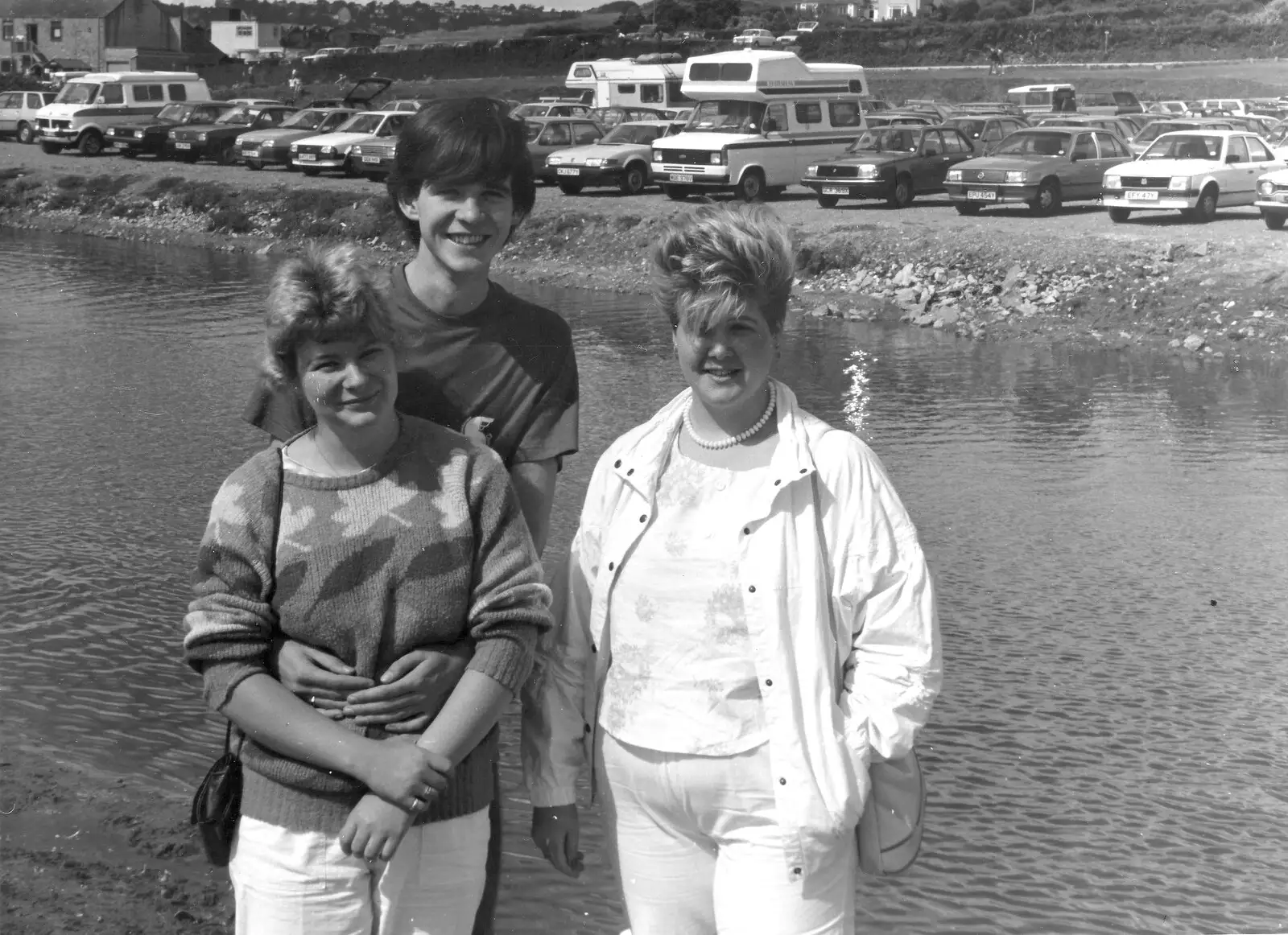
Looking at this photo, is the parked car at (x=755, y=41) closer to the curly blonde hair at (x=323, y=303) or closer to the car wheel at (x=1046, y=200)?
the car wheel at (x=1046, y=200)

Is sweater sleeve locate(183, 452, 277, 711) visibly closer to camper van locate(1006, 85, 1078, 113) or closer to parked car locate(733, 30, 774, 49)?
camper van locate(1006, 85, 1078, 113)

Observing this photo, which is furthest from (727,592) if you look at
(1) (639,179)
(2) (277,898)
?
(1) (639,179)

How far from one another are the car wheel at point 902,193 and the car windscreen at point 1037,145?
1459mm

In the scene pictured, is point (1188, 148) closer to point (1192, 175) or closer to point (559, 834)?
point (1192, 175)

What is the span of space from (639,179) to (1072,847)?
928 inches

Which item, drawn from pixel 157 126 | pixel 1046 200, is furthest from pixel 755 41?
pixel 1046 200

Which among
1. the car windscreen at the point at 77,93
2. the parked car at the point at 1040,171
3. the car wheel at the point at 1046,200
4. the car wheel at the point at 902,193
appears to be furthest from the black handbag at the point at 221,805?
the car windscreen at the point at 77,93

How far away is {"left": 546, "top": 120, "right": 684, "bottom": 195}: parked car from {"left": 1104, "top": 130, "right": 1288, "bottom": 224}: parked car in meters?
8.30

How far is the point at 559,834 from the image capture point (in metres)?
2.98

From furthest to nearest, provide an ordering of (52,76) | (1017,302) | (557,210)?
(52,76)
(557,210)
(1017,302)

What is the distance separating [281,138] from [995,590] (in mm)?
27530

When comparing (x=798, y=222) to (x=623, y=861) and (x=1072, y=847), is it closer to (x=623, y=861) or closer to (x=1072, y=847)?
(x=1072, y=847)

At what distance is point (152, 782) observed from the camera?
17.7 ft

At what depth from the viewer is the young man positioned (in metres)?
3.01
